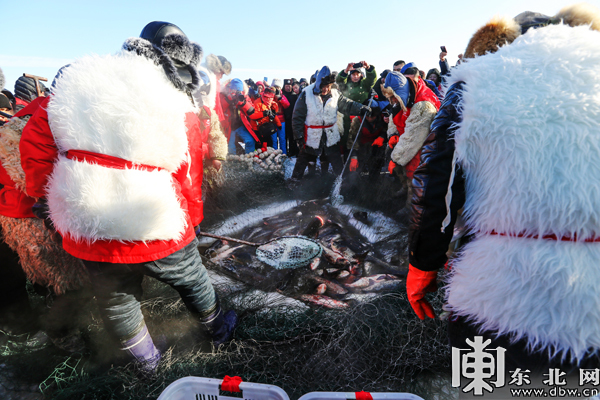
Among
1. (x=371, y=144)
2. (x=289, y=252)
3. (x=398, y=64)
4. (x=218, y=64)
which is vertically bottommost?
(x=289, y=252)

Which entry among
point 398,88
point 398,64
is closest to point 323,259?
point 398,88

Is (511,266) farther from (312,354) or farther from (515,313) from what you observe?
(312,354)

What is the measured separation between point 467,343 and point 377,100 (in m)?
5.43

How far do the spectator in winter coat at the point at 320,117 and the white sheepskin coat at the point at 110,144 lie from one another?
4.35m

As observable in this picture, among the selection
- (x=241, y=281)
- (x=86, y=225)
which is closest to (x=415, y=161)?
(x=241, y=281)

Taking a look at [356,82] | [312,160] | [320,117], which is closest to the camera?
[320,117]

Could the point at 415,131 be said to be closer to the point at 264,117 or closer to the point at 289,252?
the point at 289,252

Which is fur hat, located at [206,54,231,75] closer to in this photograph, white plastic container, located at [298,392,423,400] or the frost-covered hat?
the frost-covered hat

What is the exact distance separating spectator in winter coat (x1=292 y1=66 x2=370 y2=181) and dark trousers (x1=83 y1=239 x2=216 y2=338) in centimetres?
418

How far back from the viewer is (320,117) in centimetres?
577

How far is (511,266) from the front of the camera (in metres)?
1.09

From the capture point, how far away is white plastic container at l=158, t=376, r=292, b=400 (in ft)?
4.92

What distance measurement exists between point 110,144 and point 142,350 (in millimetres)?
1437

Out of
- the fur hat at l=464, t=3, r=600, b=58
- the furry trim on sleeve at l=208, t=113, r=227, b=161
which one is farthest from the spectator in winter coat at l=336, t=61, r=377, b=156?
the fur hat at l=464, t=3, r=600, b=58
